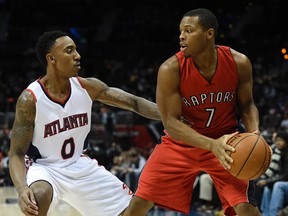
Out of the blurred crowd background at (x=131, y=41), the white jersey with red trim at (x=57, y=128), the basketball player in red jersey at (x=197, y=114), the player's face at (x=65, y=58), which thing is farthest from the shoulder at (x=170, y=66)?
the blurred crowd background at (x=131, y=41)

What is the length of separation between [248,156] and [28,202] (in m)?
1.46

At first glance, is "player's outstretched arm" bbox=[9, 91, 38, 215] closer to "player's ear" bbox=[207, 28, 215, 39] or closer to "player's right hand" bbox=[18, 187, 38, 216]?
"player's right hand" bbox=[18, 187, 38, 216]

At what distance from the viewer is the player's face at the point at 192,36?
424cm

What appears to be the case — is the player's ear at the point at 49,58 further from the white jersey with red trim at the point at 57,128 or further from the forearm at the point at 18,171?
the forearm at the point at 18,171

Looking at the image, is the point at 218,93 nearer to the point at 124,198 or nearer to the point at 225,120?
the point at 225,120

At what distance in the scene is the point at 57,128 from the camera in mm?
4742

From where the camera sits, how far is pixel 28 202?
13.8 ft

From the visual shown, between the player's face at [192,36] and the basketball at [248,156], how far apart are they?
26.1 inches

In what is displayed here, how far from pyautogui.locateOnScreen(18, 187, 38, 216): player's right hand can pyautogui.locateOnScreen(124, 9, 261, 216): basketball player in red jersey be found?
2.39 feet

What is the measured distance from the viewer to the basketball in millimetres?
3951

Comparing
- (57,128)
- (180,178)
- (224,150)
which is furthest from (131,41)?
(224,150)

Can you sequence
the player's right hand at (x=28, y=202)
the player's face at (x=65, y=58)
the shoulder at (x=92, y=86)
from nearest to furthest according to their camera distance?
the player's right hand at (x=28, y=202) → the player's face at (x=65, y=58) → the shoulder at (x=92, y=86)

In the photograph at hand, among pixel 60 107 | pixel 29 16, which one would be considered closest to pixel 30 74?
pixel 29 16

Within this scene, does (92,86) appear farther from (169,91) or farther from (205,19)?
(205,19)
